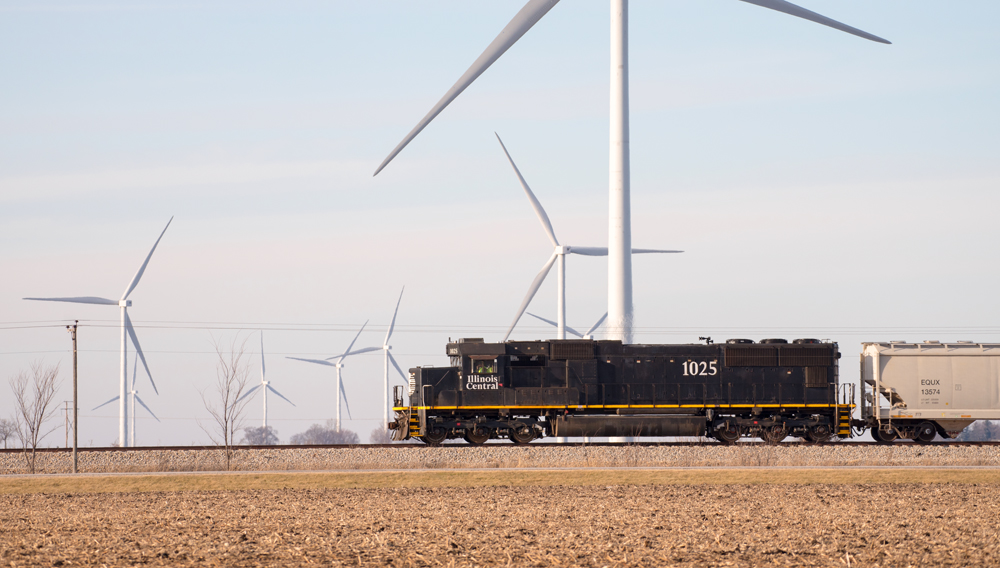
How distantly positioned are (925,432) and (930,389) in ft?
6.25

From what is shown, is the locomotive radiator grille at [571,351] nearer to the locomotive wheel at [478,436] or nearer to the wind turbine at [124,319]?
the locomotive wheel at [478,436]

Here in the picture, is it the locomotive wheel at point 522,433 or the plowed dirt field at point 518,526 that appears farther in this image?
the locomotive wheel at point 522,433

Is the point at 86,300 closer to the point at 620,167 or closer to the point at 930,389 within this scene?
the point at 620,167

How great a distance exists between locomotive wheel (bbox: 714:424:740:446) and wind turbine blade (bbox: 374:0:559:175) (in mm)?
18511

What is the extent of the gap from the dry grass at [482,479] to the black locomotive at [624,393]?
18.5 ft

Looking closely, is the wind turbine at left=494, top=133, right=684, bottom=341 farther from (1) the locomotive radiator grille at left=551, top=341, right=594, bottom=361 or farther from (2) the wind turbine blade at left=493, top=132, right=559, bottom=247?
(1) the locomotive radiator grille at left=551, top=341, right=594, bottom=361

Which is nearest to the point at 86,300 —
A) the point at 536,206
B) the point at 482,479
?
the point at 536,206

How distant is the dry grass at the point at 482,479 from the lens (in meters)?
32.0

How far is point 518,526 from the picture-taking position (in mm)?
22656

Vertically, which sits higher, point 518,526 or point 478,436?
point 478,436

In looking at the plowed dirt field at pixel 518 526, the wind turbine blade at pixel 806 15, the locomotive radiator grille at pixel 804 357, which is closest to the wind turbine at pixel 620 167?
the wind turbine blade at pixel 806 15

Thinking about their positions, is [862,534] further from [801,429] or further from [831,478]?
[801,429]

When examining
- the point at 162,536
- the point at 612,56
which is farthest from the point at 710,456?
the point at 612,56

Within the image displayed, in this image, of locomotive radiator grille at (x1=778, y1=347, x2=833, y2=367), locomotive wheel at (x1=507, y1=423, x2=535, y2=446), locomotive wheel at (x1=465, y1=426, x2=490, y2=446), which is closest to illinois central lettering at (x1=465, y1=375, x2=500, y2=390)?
locomotive wheel at (x1=465, y1=426, x2=490, y2=446)
